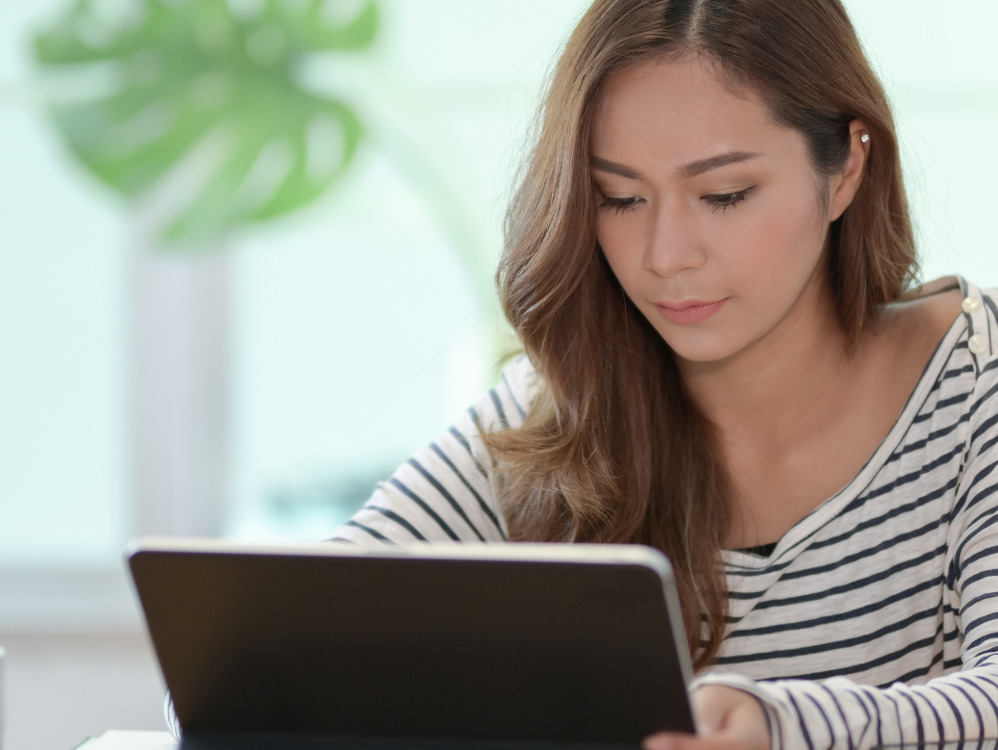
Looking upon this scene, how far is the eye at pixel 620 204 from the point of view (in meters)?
1.20

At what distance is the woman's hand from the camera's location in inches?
28.5

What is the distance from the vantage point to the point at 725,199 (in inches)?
45.7

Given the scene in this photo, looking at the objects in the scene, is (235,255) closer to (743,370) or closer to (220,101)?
(220,101)

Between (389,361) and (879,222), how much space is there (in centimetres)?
131

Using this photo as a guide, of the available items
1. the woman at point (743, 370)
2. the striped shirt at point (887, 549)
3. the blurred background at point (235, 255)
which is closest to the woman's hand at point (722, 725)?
the woman at point (743, 370)

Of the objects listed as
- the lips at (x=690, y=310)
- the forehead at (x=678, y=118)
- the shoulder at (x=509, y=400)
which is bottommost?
the shoulder at (x=509, y=400)

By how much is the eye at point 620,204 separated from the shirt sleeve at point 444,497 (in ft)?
0.98

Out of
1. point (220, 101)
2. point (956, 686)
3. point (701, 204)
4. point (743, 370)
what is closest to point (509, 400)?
point (743, 370)

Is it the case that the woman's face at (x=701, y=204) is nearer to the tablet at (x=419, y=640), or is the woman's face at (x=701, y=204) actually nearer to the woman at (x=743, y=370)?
the woman at (x=743, y=370)

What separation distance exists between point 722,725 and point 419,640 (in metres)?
0.20

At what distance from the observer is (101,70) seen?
7.59 feet

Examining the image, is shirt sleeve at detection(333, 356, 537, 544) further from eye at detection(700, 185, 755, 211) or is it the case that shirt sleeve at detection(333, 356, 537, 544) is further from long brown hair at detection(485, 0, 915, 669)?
eye at detection(700, 185, 755, 211)

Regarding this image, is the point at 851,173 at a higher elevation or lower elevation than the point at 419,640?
higher

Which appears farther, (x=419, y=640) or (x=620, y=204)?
(x=620, y=204)
